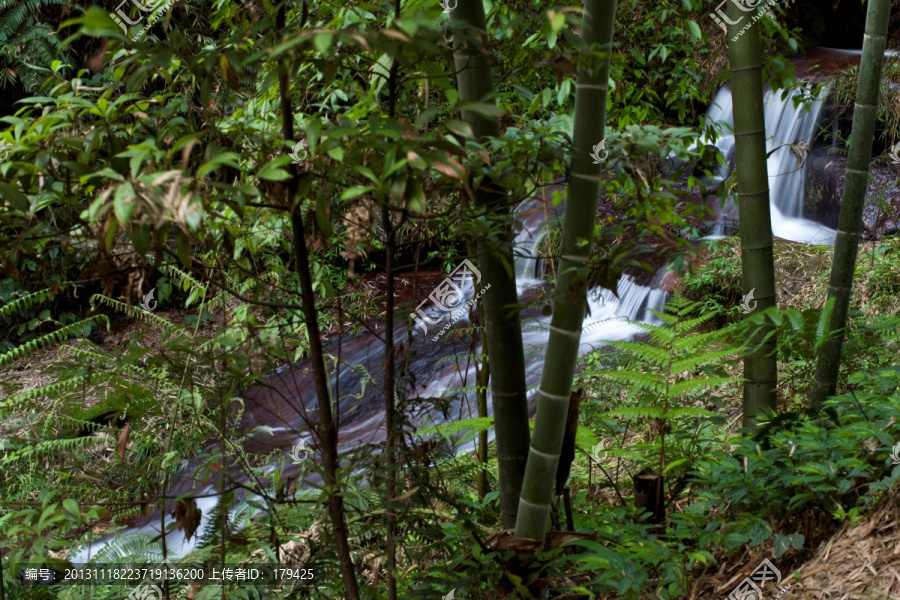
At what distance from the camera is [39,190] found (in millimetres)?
1244

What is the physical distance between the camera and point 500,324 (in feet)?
5.80

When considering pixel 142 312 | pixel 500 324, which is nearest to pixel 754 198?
pixel 500 324

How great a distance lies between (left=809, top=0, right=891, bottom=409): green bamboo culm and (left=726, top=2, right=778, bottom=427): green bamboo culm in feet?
0.67

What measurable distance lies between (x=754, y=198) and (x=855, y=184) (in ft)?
1.17

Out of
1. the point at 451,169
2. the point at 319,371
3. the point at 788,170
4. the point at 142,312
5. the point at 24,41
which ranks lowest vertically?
the point at 142,312

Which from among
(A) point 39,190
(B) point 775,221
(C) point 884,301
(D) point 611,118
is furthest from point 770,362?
(B) point 775,221

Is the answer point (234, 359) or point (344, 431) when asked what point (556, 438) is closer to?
point (234, 359)

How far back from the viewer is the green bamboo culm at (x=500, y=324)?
1.62m

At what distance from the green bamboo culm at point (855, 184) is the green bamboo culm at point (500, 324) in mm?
1153

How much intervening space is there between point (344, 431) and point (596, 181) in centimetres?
416

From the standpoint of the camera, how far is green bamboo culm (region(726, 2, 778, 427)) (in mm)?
2143

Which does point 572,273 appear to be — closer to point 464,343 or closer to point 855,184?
point 855,184

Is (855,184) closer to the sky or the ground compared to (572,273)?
closer to the sky

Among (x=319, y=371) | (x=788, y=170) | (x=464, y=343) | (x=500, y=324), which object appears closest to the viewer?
(x=319, y=371)
